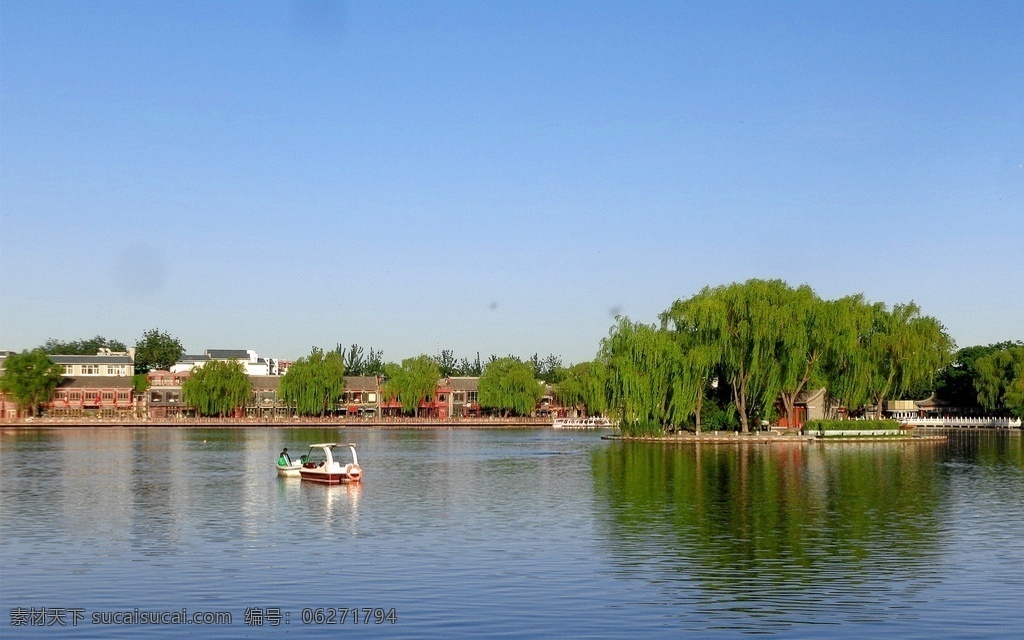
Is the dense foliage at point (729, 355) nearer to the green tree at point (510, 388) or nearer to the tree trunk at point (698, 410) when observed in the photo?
the tree trunk at point (698, 410)

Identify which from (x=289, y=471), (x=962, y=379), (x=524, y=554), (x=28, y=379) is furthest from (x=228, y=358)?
(x=524, y=554)

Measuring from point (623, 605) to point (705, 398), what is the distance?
58.8m

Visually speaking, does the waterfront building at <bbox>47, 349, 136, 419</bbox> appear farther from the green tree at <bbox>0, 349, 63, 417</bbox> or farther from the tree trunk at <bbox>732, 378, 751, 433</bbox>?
the tree trunk at <bbox>732, 378, 751, 433</bbox>

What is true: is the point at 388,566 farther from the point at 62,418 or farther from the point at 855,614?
the point at 62,418

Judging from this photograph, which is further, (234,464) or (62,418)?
(62,418)

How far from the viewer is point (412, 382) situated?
144500 millimetres

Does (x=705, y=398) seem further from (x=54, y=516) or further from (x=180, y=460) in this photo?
(x=54, y=516)

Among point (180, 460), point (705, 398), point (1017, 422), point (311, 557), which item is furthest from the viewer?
point (1017, 422)

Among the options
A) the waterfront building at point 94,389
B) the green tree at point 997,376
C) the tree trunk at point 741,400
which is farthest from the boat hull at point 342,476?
the waterfront building at point 94,389

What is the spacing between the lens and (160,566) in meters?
22.9

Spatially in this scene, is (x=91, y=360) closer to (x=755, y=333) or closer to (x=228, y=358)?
(x=228, y=358)

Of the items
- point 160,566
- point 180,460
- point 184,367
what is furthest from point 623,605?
point 184,367

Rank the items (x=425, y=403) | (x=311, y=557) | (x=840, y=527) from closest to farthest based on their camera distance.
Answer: (x=311, y=557) < (x=840, y=527) < (x=425, y=403)

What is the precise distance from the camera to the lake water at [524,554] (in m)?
17.5
